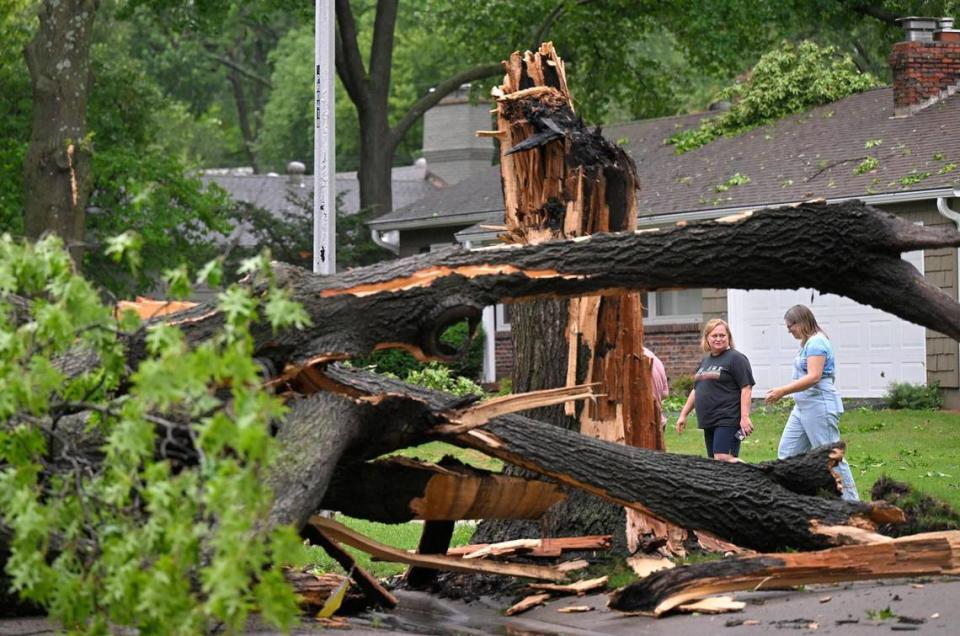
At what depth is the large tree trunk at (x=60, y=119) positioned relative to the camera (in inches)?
875

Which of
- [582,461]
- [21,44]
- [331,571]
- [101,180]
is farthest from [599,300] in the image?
[101,180]

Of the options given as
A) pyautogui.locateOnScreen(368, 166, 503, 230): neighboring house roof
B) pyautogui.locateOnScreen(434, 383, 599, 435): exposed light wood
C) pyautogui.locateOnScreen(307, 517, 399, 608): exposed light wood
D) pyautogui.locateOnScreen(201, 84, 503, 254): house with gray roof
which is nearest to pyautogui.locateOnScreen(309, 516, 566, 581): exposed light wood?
pyautogui.locateOnScreen(307, 517, 399, 608): exposed light wood

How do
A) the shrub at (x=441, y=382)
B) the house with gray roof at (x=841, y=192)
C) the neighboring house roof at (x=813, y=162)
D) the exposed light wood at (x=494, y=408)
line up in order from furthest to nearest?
the shrub at (x=441, y=382) → the neighboring house roof at (x=813, y=162) → the house with gray roof at (x=841, y=192) → the exposed light wood at (x=494, y=408)

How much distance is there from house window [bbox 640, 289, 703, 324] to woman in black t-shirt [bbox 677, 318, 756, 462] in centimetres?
1297

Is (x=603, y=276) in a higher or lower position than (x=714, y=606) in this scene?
higher

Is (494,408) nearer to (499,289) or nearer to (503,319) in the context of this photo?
(499,289)

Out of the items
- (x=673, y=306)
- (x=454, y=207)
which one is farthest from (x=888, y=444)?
(x=454, y=207)

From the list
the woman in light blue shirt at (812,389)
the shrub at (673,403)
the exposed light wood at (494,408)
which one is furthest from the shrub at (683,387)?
the exposed light wood at (494,408)

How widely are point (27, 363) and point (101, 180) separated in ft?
74.3

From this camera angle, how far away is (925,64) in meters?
24.1

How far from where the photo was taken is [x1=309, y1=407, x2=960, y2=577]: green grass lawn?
488 inches

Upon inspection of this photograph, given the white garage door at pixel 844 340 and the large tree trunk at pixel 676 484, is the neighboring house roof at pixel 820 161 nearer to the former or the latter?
the white garage door at pixel 844 340

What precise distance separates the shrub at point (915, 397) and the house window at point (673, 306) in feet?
13.7

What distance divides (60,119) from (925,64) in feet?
41.9
